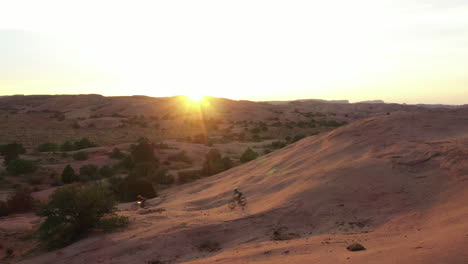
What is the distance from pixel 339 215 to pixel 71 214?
7.34 m

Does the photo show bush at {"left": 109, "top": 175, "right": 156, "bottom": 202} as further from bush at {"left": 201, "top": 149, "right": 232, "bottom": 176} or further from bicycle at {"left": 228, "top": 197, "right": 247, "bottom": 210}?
bicycle at {"left": 228, "top": 197, "right": 247, "bottom": 210}

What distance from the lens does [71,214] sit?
9.86 metres

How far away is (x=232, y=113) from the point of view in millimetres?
A: 68812

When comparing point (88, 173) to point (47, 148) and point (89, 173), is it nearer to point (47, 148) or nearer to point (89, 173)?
point (89, 173)

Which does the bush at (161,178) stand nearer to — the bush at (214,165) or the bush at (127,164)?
the bush at (214,165)

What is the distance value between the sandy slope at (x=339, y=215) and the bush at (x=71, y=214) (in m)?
0.70

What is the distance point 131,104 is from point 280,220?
7166 cm

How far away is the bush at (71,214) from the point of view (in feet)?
31.5

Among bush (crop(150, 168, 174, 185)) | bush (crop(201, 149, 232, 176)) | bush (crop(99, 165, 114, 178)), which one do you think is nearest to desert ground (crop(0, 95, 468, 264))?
bush (crop(150, 168, 174, 185))

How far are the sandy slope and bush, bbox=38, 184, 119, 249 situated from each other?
699mm

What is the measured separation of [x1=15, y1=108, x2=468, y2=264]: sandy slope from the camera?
6.16 meters

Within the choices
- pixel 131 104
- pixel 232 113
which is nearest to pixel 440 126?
pixel 232 113

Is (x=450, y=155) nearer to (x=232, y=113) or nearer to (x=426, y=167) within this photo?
(x=426, y=167)

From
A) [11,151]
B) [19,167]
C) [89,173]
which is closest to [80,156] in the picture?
[89,173]
